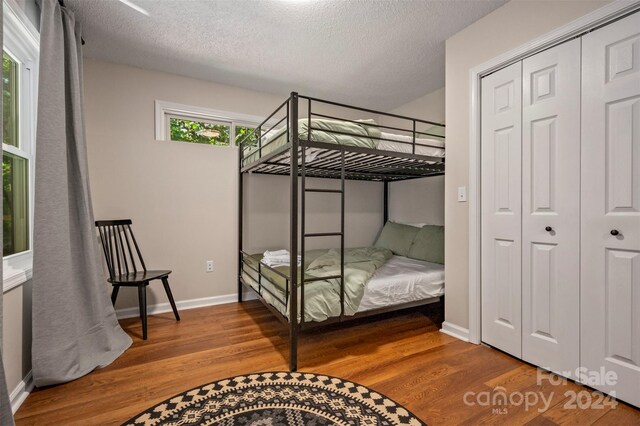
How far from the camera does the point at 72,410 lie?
152 cm

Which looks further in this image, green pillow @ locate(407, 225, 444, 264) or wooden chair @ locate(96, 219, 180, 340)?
green pillow @ locate(407, 225, 444, 264)

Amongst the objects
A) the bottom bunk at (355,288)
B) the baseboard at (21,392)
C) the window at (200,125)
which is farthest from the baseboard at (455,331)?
the baseboard at (21,392)

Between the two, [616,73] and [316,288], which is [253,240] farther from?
[616,73]

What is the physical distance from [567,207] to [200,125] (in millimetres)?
3242

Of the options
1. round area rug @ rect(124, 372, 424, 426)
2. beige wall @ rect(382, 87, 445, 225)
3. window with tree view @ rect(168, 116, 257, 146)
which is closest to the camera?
round area rug @ rect(124, 372, 424, 426)

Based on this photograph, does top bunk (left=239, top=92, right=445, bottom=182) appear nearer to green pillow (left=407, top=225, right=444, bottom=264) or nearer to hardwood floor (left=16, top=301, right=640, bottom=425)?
green pillow (left=407, top=225, right=444, bottom=264)

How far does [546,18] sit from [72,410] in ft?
11.3

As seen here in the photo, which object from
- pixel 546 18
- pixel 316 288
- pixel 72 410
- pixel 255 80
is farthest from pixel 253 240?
pixel 546 18

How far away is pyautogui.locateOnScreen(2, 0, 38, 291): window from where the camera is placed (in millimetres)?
1744

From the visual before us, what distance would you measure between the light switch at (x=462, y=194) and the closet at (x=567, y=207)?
0.44 ft

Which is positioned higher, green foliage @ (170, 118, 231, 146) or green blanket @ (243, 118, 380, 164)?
green foliage @ (170, 118, 231, 146)

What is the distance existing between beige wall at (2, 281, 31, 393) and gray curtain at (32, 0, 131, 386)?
0.24 feet

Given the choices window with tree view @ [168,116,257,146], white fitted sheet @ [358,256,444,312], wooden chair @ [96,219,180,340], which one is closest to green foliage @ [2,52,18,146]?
wooden chair @ [96,219,180,340]

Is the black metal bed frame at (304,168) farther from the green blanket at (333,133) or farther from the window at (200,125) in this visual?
the window at (200,125)
